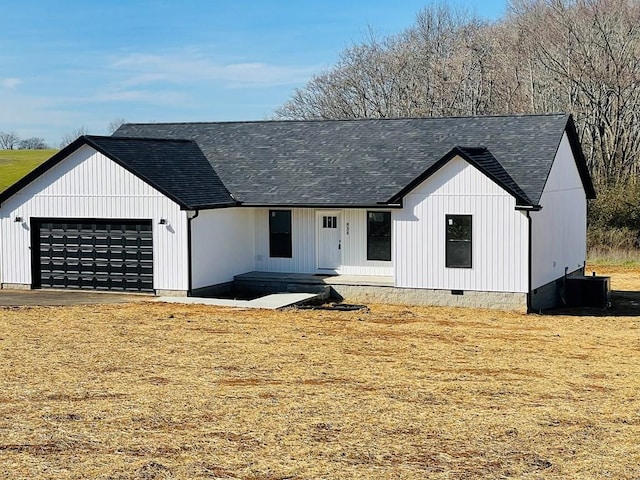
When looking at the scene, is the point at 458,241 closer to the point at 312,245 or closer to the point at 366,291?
the point at 366,291

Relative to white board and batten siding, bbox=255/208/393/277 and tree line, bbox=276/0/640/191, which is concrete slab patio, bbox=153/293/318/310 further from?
tree line, bbox=276/0/640/191

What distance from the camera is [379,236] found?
86.7ft

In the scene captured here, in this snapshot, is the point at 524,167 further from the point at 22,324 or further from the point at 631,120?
the point at 631,120

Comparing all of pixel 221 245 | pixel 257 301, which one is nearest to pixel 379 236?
pixel 257 301

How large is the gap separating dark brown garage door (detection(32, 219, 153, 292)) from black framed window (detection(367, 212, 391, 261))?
6275mm

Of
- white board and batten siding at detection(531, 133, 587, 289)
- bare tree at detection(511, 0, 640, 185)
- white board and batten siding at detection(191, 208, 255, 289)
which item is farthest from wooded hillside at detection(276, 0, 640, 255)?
white board and batten siding at detection(191, 208, 255, 289)

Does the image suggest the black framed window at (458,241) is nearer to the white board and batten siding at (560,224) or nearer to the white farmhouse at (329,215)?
the white farmhouse at (329,215)

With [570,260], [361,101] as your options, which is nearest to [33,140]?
[361,101]

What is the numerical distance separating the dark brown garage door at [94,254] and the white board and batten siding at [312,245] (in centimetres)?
389

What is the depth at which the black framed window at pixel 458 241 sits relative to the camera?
24188 millimetres

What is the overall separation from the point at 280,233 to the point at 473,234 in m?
6.44

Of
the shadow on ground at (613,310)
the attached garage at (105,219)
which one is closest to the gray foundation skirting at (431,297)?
the shadow on ground at (613,310)

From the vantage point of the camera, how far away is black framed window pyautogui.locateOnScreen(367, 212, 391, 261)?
1034 inches

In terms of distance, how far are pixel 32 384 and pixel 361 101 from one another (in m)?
47.2
